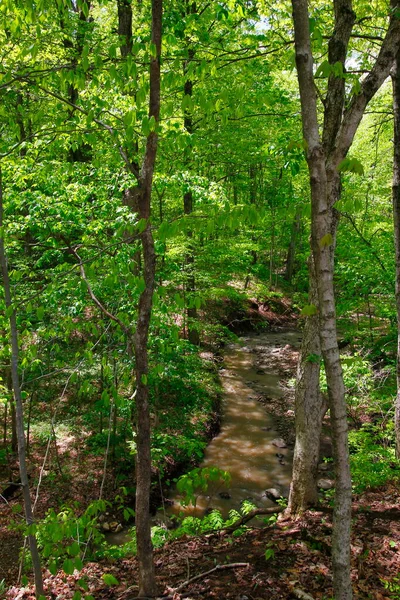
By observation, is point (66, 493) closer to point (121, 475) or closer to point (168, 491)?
point (121, 475)

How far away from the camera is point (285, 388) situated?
13.5 meters

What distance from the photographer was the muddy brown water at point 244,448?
799 cm

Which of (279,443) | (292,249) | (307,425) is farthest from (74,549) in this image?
(292,249)

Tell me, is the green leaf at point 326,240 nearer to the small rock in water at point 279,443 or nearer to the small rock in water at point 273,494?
the small rock in water at point 273,494

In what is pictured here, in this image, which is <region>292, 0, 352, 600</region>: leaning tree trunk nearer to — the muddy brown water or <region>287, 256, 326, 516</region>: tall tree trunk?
the muddy brown water

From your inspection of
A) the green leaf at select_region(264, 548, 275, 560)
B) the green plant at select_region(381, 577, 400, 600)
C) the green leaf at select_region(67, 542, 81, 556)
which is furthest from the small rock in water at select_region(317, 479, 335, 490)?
the green leaf at select_region(67, 542, 81, 556)

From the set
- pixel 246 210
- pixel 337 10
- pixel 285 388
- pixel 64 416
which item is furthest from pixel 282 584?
pixel 285 388

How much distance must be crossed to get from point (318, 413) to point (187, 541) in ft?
7.79

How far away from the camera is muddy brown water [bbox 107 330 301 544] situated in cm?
799

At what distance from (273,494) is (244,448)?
196 centimetres

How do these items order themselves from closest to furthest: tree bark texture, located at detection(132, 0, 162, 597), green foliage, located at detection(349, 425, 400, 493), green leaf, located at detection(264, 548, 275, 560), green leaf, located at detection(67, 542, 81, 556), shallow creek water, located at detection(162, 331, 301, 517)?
green leaf, located at detection(67, 542, 81, 556) → tree bark texture, located at detection(132, 0, 162, 597) → green leaf, located at detection(264, 548, 275, 560) → green foliage, located at detection(349, 425, 400, 493) → shallow creek water, located at detection(162, 331, 301, 517)

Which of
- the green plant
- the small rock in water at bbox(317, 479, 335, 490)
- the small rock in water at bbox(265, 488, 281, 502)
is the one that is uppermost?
the green plant

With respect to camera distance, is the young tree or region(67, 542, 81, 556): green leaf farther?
region(67, 542, 81, 556): green leaf

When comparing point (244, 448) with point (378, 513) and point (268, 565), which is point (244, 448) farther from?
point (268, 565)
